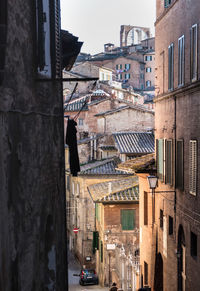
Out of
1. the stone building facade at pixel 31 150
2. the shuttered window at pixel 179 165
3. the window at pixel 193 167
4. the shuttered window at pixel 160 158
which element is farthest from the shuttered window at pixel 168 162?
the stone building facade at pixel 31 150

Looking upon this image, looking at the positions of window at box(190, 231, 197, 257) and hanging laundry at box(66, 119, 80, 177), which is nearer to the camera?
hanging laundry at box(66, 119, 80, 177)

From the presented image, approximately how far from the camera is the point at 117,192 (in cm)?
3247

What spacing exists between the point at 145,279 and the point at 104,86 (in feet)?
146

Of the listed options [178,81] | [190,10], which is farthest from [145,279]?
[190,10]

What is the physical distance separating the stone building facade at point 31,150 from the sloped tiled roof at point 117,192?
19590 millimetres

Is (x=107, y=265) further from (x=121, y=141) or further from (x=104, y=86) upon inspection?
(x=104, y=86)

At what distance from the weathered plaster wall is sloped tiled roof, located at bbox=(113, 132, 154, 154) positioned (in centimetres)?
2956

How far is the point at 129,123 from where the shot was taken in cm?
5025

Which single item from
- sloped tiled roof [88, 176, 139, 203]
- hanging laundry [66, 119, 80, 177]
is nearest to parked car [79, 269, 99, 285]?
sloped tiled roof [88, 176, 139, 203]

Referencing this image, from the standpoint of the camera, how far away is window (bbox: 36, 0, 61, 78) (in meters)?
9.41

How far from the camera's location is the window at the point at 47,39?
9.41 meters

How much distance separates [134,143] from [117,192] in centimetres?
1057

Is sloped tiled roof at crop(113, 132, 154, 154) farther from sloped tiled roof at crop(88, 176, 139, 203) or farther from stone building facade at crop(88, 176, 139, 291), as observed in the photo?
stone building facade at crop(88, 176, 139, 291)

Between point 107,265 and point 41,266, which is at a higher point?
point 41,266
